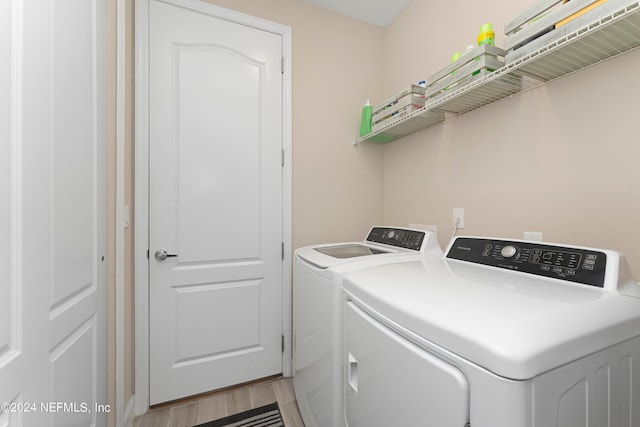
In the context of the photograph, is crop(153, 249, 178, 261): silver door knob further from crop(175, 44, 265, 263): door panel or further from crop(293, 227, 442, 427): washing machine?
crop(293, 227, 442, 427): washing machine

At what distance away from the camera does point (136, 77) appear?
1572 mm

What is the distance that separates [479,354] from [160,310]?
174cm

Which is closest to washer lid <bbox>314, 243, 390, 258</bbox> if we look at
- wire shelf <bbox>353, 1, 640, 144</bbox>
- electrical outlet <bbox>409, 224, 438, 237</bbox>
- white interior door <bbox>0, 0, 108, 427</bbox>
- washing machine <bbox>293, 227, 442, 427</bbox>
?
washing machine <bbox>293, 227, 442, 427</bbox>

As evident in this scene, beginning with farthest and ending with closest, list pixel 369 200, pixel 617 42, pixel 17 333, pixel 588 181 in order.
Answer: pixel 369 200
pixel 588 181
pixel 617 42
pixel 17 333

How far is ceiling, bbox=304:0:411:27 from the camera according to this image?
1974 mm

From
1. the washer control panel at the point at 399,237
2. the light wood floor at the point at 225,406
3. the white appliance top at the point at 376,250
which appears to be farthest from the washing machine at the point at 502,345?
the light wood floor at the point at 225,406

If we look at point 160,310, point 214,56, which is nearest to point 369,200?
point 214,56

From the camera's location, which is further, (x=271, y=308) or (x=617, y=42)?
(x=271, y=308)

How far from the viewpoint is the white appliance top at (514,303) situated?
503mm

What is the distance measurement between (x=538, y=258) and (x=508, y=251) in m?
0.11

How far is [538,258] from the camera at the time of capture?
0.94 meters

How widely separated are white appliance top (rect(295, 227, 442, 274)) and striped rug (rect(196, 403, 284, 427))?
0.94 metres

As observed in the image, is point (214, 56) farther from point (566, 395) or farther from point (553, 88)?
point (566, 395)

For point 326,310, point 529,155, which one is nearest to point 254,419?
point 326,310
